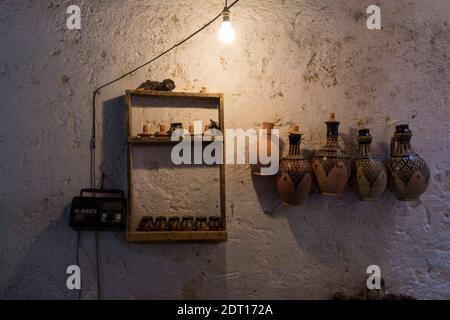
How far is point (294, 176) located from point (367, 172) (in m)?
0.34

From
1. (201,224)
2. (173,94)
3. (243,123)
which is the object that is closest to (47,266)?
(201,224)

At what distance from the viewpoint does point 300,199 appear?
141cm

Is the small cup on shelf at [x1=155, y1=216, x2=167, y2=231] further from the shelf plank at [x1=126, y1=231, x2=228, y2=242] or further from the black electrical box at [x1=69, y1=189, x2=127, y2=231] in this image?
the black electrical box at [x1=69, y1=189, x2=127, y2=231]

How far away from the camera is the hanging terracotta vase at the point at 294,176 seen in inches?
54.3

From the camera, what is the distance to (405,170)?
1452 mm

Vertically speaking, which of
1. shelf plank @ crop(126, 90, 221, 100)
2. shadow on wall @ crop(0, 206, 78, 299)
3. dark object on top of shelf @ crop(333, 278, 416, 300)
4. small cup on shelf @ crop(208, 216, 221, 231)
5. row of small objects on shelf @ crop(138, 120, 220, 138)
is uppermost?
shelf plank @ crop(126, 90, 221, 100)

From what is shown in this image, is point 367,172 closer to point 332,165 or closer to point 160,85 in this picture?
point 332,165


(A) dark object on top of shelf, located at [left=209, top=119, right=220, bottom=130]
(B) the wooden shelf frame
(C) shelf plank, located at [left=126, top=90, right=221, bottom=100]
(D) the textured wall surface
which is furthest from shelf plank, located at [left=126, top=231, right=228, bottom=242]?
(C) shelf plank, located at [left=126, top=90, right=221, bottom=100]

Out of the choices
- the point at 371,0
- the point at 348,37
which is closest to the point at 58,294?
the point at 348,37

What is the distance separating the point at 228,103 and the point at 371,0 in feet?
3.02

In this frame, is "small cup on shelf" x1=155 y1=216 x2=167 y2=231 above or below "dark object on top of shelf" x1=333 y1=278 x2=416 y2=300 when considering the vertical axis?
above

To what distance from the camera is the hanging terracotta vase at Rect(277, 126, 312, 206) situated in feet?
4.53

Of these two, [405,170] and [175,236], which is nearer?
[175,236]

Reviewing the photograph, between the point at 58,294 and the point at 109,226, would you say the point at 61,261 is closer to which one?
the point at 58,294
